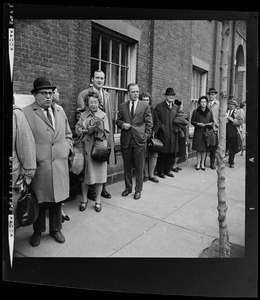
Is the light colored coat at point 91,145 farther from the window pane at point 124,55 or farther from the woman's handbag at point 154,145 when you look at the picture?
the window pane at point 124,55

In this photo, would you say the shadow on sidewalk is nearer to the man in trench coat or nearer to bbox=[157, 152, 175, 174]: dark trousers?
the man in trench coat

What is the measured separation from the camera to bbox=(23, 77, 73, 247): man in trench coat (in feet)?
9.24

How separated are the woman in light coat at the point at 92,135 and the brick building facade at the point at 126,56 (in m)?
0.46

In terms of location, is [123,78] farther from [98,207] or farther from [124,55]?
[98,207]

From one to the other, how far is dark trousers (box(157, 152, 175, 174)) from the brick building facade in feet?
3.33

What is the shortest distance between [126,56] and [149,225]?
3.53m

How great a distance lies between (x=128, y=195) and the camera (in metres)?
4.55

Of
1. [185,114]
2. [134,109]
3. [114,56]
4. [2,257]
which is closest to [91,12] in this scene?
[134,109]

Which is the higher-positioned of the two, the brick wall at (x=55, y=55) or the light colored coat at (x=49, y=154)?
the brick wall at (x=55, y=55)

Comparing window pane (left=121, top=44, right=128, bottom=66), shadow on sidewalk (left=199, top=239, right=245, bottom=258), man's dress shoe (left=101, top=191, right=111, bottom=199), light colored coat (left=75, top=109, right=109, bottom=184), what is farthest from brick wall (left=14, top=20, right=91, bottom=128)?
shadow on sidewalk (left=199, top=239, right=245, bottom=258)

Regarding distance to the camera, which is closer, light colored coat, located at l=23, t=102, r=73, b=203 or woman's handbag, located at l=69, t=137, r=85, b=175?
light colored coat, located at l=23, t=102, r=73, b=203

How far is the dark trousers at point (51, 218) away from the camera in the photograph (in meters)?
2.98

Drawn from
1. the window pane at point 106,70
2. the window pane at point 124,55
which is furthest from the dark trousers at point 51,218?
the window pane at point 124,55

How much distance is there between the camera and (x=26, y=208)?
104 inches
